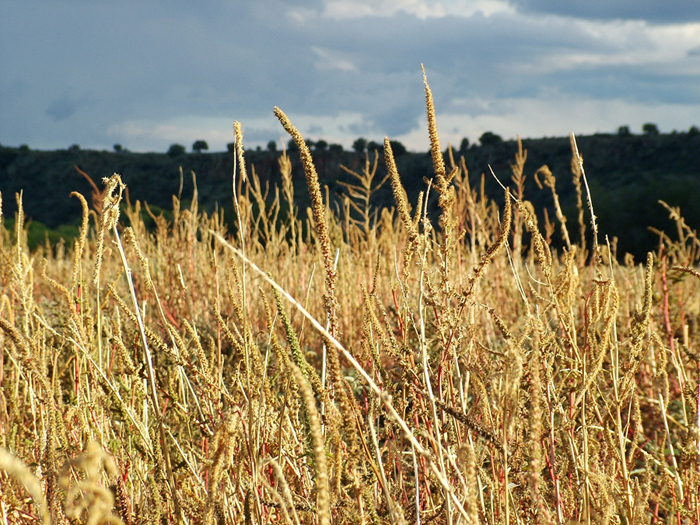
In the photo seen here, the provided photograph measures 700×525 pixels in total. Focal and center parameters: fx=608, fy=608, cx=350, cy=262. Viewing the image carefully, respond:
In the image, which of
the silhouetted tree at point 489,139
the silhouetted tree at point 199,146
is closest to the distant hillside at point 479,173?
the silhouetted tree at point 489,139

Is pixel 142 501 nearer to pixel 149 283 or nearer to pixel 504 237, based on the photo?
pixel 149 283

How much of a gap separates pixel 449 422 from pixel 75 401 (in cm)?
97

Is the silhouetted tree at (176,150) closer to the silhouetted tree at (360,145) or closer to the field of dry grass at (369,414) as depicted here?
the silhouetted tree at (360,145)

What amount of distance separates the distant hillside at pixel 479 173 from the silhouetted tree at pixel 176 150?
95cm

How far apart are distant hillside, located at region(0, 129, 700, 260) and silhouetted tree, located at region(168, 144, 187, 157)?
0.95 meters

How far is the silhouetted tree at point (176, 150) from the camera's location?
5553 cm

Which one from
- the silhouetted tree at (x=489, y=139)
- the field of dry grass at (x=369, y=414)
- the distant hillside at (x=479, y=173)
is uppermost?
the silhouetted tree at (x=489, y=139)

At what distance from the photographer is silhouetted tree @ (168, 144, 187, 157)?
182 ft

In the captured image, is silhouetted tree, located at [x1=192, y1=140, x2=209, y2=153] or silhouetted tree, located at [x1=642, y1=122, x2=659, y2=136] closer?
silhouetted tree, located at [x1=642, y1=122, x2=659, y2=136]

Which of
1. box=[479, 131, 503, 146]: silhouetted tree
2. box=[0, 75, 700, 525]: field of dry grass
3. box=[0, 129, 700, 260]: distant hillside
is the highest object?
box=[479, 131, 503, 146]: silhouetted tree

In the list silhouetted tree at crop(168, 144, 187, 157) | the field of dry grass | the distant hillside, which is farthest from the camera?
silhouetted tree at crop(168, 144, 187, 157)

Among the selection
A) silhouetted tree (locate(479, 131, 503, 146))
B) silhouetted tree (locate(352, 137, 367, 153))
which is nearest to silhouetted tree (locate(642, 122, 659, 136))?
silhouetted tree (locate(479, 131, 503, 146))

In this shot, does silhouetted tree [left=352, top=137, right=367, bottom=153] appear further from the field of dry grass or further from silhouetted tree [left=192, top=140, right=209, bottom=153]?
the field of dry grass

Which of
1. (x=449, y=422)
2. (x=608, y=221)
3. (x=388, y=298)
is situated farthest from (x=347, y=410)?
(x=608, y=221)
